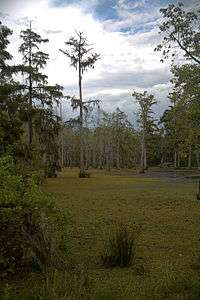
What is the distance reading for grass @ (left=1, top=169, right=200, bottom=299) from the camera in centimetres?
720

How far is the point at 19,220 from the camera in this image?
22.6 ft

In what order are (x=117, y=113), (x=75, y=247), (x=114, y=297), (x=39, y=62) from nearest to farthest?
(x=114, y=297) → (x=75, y=247) → (x=39, y=62) → (x=117, y=113)

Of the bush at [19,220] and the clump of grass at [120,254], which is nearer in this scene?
the bush at [19,220]

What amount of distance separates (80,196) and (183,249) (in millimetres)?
11772

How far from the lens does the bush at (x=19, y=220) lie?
264 inches

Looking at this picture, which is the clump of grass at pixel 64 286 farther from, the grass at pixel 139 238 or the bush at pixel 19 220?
the bush at pixel 19 220

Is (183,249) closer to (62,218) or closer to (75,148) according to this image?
(62,218)

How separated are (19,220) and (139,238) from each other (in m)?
4.99

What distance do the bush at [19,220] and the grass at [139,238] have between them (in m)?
0.43

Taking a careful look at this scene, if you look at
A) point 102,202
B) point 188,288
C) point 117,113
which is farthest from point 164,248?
point 117,113

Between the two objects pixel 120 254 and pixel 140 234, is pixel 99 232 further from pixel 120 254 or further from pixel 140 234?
pixel 120 254

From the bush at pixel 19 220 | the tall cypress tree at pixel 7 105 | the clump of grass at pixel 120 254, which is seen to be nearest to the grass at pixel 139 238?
the clump of grass at pixel 120 254

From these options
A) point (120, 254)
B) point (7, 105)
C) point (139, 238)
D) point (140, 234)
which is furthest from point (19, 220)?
point (7, 105)

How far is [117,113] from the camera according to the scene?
78.8 m
